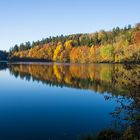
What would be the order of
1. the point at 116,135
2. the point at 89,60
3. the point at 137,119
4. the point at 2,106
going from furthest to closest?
the point at 89,60
the point at 2,106
the point at 116,135
the point at 137,119

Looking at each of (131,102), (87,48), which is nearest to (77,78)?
(131,102)

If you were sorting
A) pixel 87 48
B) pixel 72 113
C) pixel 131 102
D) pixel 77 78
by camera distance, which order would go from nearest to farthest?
pixel 131 102
pixel 72 113
pixel 77 78
pixel 87 48

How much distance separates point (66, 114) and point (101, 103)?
589 cm

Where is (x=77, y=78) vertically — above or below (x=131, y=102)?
below

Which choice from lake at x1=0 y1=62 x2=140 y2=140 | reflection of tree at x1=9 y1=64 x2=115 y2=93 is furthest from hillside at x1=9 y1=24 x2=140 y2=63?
lake at x1=0 y1=62 x2=140 y2=140

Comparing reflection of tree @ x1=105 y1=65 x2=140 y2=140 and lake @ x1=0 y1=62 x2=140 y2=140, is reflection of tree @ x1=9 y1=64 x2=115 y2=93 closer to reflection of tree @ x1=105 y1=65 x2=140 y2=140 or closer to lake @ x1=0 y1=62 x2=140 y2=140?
lake @ x1=0 y1=62 x2=140 y2=140

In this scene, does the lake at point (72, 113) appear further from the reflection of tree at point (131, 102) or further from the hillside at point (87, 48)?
the hillside at point (87, 48)

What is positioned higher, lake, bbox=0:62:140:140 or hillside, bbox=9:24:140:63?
hillside, bbox=9:24:140:63

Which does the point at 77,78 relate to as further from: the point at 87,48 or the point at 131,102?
the point at 87,48

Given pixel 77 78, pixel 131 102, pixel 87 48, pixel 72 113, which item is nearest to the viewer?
pixel 131 102

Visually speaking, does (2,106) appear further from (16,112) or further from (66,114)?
(66,114)

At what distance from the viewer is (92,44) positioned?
15962 cm

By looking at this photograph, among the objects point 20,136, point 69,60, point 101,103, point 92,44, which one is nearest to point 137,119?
point 20,136

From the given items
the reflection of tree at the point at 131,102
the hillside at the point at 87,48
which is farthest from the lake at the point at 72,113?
the hillside at the point at 87,48
